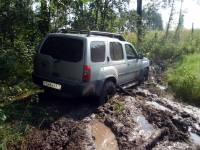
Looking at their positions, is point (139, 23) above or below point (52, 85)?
above

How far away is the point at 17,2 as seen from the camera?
33.8ft

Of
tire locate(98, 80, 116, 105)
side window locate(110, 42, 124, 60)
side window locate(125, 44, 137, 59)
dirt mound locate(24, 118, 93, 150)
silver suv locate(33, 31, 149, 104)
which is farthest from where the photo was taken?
side window locate(125, 44, 137, 59)

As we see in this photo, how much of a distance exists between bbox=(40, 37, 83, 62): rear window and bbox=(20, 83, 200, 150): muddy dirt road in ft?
4.22

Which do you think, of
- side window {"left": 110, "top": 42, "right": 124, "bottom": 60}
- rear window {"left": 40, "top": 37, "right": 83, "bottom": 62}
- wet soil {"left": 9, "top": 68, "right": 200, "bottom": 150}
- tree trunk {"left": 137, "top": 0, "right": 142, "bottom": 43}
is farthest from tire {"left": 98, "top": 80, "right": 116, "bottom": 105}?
tree trunk {"left": 137, "top": 0, "right": 142, "bottom": 43}

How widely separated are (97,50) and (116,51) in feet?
3.85

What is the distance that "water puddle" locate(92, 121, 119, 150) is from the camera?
6259 millimetres

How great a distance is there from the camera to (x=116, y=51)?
28.8 ft

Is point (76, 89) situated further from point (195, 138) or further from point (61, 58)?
point (195, 138)

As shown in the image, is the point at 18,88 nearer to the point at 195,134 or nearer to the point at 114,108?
the point at 114,108

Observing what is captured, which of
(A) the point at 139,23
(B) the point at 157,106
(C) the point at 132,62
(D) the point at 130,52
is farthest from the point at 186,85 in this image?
(A) the point at 139,23

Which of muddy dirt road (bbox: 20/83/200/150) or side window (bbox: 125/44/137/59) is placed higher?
side window (bbox: 125/44/137/59)

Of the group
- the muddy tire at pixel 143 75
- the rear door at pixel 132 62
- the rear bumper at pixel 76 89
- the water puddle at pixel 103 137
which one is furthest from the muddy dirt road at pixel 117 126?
the muddy tire at pixel 143 75

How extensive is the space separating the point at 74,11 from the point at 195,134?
755 centimetres

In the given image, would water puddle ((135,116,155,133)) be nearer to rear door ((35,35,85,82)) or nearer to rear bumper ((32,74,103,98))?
rear bumper ((32,74,103,98))
